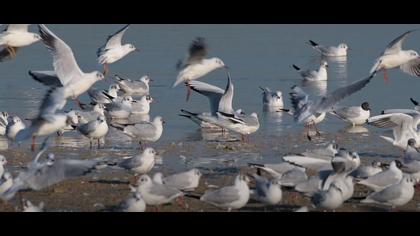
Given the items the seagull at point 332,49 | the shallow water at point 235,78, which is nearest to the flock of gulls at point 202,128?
the shallow water at point 235,78

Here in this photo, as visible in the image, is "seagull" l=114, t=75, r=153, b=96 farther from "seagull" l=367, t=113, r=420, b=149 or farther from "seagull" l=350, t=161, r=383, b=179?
"seagull" l=350, t=161, r=383, b=179

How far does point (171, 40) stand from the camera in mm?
23453

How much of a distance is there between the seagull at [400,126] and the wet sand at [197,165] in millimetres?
223

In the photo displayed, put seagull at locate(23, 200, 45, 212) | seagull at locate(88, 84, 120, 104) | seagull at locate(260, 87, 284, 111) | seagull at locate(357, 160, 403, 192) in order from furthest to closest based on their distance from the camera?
seagull at locate(88, 84, 120, 104) < seagull at locate(260, 87, 284, 111) < seagull at locate(357, 160, 403, 192) < seagull at locate(23, 200, 45, 212)

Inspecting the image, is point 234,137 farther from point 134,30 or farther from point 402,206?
point 134,30

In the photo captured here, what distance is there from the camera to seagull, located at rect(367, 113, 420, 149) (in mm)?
12523

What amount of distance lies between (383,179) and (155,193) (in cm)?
226

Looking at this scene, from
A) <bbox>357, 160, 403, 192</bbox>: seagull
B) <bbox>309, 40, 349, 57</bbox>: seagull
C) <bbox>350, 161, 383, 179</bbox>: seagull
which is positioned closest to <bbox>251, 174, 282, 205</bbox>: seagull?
<bbox>357, 160, 403, 192</bbox>: seagull

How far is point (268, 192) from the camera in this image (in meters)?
9.44

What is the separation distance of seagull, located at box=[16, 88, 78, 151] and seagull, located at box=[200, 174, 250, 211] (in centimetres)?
247

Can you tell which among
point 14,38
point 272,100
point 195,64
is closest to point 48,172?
point 14,38

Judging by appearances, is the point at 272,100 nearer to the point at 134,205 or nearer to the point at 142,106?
the point at 142,106

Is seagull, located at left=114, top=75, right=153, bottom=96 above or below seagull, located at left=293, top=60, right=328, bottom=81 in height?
below

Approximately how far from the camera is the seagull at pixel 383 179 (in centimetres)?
1009
